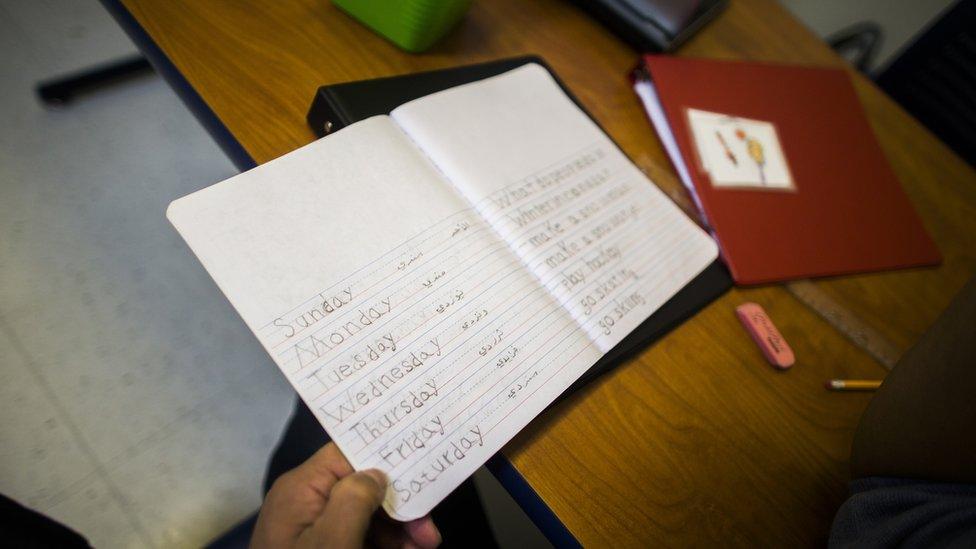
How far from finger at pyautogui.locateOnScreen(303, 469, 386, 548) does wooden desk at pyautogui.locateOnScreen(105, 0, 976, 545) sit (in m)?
0.12

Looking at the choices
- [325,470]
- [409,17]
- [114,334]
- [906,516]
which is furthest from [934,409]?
→ [114,334]

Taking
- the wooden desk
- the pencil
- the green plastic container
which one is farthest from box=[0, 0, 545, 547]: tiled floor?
the green plastic container

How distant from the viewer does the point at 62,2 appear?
1.15 meters

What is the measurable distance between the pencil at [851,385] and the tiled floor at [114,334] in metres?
0.37

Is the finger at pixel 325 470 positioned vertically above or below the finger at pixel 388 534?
above

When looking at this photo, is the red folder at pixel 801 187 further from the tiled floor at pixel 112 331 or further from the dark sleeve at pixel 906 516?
the tiled floor at pixel 112 331

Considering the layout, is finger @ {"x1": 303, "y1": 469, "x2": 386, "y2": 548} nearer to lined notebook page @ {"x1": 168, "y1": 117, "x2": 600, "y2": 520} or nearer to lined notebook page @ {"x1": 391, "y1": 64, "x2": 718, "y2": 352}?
lined notebook page @ {"x1": 168, "y1": 117, "x2": 600, "y2": 520}

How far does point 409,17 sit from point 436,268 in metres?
0.28

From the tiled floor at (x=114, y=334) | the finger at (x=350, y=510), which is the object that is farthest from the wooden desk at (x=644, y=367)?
the tiled floor at (x=114, y=334)

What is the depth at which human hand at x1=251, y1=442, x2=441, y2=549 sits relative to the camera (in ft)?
1.06

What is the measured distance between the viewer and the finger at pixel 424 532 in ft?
1.20

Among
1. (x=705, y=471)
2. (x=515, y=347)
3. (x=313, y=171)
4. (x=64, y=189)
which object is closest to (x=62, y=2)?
(x=64, y=189)

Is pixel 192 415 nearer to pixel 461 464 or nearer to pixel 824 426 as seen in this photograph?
pixel 461 464

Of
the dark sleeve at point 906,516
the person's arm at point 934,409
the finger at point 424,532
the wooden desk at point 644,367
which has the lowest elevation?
the finger at point 424,532
